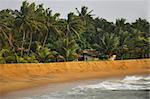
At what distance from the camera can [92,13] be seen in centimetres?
340

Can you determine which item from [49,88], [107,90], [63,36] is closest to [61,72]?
[49,88]

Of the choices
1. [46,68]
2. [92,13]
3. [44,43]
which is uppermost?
[92,13]

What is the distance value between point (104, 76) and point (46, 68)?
486 mm

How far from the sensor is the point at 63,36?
3.40 metres

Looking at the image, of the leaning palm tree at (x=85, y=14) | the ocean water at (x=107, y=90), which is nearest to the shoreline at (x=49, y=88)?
the ocean water at (x=107, y=90)

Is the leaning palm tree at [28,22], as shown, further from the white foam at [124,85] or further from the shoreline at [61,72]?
the white foam at [124,85]

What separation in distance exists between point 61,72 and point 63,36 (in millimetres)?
303

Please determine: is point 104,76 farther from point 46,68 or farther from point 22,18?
point 22,18

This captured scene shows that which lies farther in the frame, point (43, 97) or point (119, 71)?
point (119, 71)

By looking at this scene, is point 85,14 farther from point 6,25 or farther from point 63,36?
point 6,25

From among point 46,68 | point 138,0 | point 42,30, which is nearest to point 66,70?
point 46,68

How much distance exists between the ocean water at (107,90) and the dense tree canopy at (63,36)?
0.22m

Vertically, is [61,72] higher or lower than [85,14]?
lower

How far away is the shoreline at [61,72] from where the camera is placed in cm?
328
